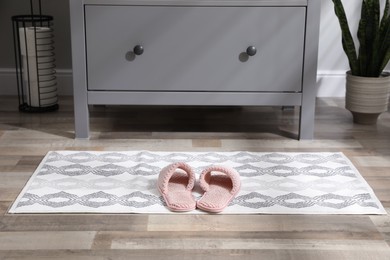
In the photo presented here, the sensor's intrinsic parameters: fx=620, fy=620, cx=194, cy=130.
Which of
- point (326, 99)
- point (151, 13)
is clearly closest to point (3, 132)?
point (151, 13)

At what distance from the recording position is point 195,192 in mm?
1489

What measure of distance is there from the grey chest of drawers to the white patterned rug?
0.21 metres

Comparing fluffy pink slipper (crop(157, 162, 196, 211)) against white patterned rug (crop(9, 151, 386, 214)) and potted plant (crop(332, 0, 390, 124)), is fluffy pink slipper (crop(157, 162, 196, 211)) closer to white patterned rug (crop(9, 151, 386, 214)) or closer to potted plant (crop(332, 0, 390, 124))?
white patterned rug (crop(9, 151, 386, 214))

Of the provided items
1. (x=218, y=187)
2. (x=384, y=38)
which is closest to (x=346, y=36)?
(x=384, y=38)

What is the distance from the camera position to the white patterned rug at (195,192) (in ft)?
4.61

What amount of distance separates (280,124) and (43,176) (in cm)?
87

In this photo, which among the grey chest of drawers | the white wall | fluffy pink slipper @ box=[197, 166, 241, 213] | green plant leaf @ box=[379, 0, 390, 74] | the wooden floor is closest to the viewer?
the wooden floor

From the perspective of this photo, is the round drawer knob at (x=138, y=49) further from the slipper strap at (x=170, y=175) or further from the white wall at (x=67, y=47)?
the white wall at (x=67, y=47)

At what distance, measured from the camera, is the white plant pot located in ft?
6.64

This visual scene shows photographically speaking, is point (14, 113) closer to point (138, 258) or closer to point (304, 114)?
point (304, 114)

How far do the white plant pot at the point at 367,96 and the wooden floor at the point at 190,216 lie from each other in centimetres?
5

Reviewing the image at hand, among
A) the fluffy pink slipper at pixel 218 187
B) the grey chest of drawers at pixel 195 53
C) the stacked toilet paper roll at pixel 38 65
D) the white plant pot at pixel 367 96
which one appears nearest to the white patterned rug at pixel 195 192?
the fluffy pink slipper at pixel 218 187

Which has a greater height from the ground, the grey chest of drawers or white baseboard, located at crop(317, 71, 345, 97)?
the grey chest of drawers

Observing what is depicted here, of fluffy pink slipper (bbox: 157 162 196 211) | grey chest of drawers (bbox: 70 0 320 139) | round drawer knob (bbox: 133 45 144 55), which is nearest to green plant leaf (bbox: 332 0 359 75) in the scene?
grey chest of drawers (bbox: 70 0 320 139)
